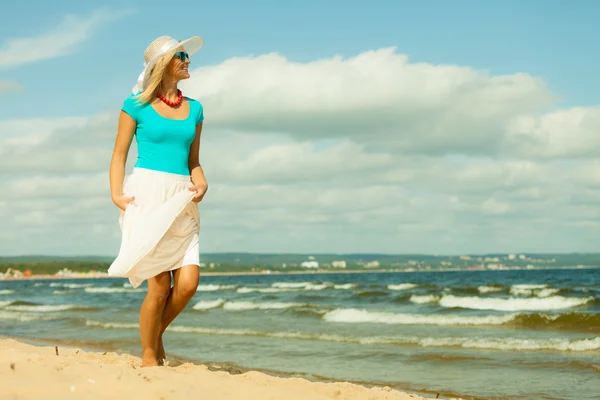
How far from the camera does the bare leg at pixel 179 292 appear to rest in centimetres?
443

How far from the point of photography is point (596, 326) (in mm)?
14070

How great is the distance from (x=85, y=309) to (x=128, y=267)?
1982 centimetres

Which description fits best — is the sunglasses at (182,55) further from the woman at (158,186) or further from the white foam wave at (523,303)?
the white foam wave at (523,303)

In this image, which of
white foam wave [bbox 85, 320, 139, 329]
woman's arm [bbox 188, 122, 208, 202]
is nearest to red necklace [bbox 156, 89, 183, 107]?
woman's arm [bbox 188, 122, 208, 202]

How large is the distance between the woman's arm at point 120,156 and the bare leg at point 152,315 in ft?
1.93

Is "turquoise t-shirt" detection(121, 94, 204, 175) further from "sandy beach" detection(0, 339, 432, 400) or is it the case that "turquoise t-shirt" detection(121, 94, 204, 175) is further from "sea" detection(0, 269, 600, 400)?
"sea" detection(0, 269, 600, 400)

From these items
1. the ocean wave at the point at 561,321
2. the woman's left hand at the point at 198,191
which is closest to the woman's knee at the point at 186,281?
the woman's left hand at the point at 198,191

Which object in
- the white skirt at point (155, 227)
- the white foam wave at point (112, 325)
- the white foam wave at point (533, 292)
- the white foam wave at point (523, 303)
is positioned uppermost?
the white skirt at point (155, 227)

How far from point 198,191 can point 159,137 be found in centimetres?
44

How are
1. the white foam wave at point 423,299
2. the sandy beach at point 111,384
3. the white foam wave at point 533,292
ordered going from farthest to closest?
1. the white foam wave at point 533,292
2. the white foam wave at point 423,299
3. the sandy beach at point 111,384

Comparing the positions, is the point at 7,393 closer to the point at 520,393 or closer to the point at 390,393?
the point at 390,393

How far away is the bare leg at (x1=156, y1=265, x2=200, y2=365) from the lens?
4.43 m

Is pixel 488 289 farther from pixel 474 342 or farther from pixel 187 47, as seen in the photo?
pixel 187 47

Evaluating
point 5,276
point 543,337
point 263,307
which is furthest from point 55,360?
point 5,276
